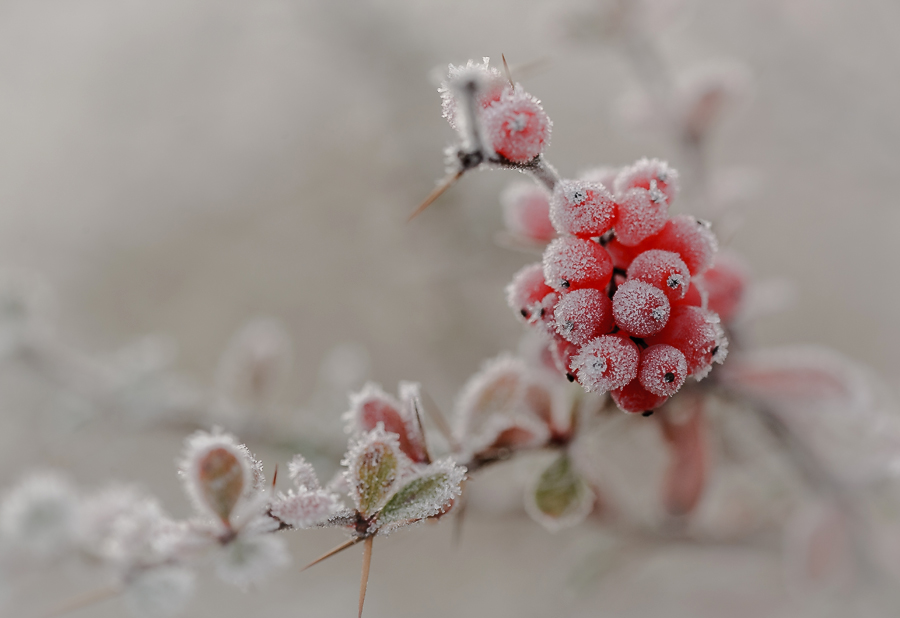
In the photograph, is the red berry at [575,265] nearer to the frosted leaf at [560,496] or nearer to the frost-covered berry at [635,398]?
the frost-covered berry at [635,398]

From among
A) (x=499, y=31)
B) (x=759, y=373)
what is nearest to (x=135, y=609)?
(x=759, y=373)

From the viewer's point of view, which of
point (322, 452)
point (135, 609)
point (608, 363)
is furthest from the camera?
point (322, 452)

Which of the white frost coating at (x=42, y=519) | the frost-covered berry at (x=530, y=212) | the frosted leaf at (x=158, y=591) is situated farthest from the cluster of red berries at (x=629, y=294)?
the white frost coating at (x=42, y=519)

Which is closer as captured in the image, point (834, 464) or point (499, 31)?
point (834, 464)

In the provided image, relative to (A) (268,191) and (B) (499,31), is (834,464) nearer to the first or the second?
(B) (499,31)

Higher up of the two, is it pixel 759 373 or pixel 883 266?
pixel 883 266

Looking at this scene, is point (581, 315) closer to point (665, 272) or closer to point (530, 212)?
A: point (665, 272)

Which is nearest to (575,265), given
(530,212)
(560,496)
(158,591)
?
(530,212)
